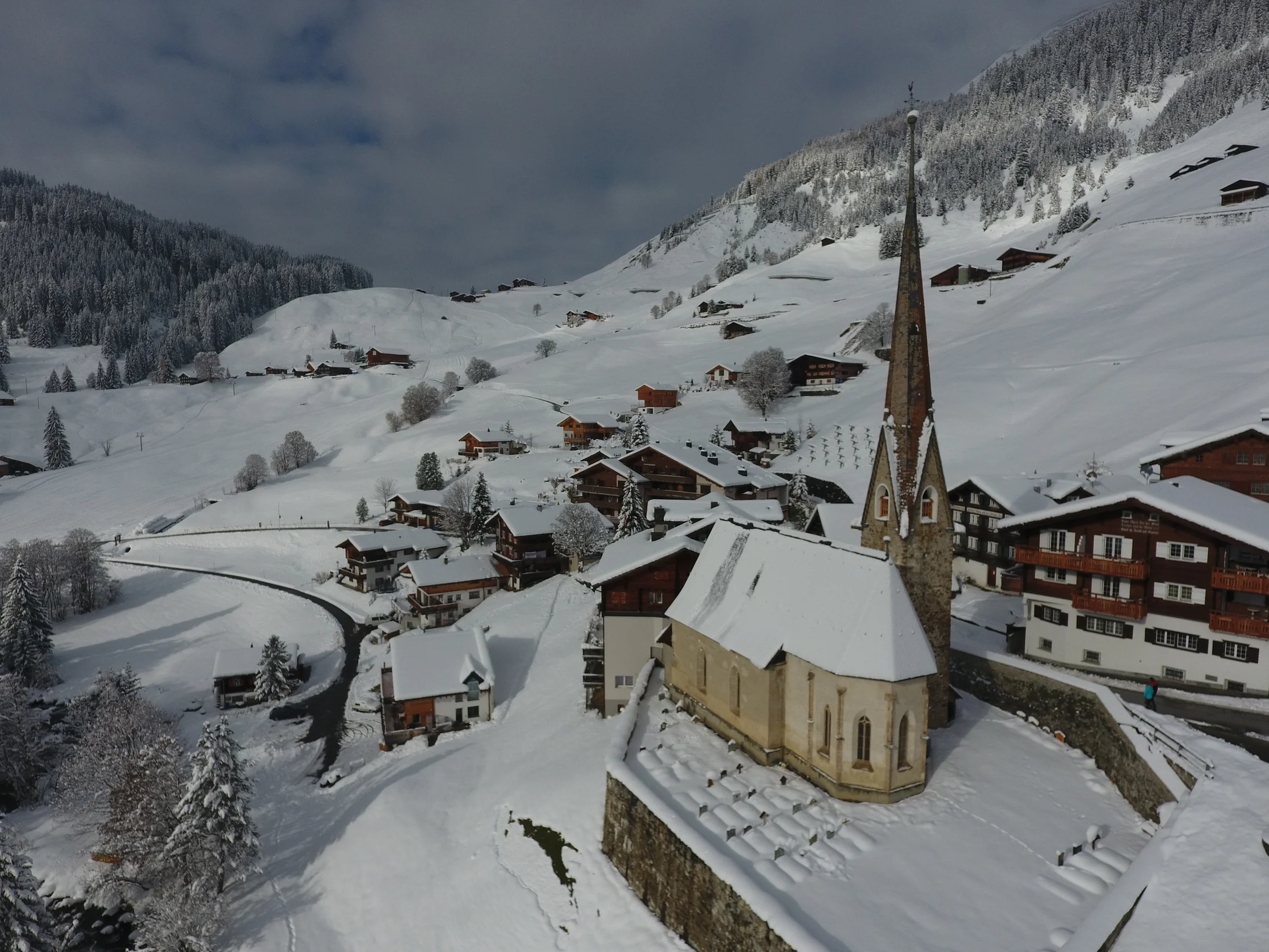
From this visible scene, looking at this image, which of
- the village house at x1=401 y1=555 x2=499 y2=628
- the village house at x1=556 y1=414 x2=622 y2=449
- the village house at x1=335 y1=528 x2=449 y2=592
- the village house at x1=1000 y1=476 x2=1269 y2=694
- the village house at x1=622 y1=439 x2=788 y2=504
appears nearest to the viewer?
Result: the village house at x1=1000 y1=476 x2=1269 y2=694

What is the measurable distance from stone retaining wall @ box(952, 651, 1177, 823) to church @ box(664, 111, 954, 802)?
107 inches

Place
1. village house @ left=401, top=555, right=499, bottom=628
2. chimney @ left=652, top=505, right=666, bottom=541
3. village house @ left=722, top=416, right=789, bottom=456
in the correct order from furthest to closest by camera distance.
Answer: village house @ left=722, top=416, right=789, bottom=456
village house @ left=401, top=555, right=499, bottom=628
chimney @ left=652, top=505, right=666, bottom=541

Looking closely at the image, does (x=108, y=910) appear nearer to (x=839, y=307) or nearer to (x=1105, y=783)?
(x=1105, y=783)

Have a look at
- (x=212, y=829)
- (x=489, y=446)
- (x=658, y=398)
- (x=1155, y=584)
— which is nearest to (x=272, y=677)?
(x=212, y=829)

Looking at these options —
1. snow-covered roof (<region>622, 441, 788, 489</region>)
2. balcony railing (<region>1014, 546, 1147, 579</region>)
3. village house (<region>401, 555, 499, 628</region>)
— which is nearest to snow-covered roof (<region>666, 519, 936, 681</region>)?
balcony railing (<region>1014, 546, 1147, 579</region>)

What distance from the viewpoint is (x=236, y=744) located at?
30406mm

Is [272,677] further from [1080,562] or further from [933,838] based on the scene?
[1080,562]

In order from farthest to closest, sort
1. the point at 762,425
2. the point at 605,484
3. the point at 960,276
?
1. the point at 960,276
2. the point at 762,425
3. the point at 605,484

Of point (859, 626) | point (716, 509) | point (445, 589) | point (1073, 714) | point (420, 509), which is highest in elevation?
point (716, 509)

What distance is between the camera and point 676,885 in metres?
18.5

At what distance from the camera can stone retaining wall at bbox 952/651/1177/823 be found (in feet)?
62.8

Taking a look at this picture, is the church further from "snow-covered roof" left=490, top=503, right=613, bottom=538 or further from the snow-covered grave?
"snow-covered roof" left=490, top=503, right=613, bottom=538

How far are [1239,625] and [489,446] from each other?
88908 millimetres

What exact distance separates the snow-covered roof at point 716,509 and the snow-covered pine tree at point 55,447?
4949 inches
